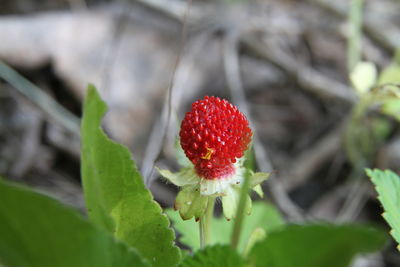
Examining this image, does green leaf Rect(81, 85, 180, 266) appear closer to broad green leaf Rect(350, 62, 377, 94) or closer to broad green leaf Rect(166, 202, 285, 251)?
broad green leaf Rect(166, 202, 285, 251)

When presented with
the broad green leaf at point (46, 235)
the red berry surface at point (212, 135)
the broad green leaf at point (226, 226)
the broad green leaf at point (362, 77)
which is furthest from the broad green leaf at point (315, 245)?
the broad green leaf at point (362, 77)

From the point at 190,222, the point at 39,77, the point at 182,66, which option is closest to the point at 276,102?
the point at 182,66

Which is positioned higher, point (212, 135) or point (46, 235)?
point (212, 135)

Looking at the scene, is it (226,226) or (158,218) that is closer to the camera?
(158,218)

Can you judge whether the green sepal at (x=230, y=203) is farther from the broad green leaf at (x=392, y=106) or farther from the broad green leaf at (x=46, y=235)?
the broad green leaf at (x=392, y=106)

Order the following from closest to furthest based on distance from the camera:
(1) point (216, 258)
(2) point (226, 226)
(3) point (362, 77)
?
(1) point (216, 258)
(3) point (362, 77)
(2) point (226, 226)

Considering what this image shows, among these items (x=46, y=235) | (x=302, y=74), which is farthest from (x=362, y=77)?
(x=46, y=235)

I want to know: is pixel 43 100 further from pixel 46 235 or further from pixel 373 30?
pixel 46 235
